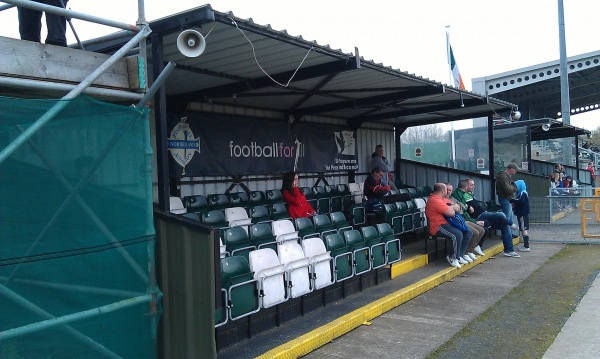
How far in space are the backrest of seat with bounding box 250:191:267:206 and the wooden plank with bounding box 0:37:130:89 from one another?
5238mm

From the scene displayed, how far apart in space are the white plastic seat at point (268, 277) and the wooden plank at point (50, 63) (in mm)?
2173

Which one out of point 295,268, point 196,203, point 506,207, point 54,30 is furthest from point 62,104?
point 506,207

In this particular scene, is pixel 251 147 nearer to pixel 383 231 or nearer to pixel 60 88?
pixel 383 231

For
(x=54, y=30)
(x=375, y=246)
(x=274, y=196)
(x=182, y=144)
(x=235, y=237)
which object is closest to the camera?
(x=54, y=30)

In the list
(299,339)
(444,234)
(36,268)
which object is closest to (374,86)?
(444,234)

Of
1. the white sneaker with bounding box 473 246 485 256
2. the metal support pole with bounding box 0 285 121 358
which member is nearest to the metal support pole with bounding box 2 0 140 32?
the metal support pole with bounding box 0 285 121 358

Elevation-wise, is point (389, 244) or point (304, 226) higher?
point (304, 226)

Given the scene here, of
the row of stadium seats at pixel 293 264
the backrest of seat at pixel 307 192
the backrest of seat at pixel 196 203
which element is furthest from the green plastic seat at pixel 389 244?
the backrest of seat at pixel 307 192

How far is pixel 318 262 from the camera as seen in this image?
5.86m

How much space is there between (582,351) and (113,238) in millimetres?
4263

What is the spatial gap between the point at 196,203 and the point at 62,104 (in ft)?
16.0

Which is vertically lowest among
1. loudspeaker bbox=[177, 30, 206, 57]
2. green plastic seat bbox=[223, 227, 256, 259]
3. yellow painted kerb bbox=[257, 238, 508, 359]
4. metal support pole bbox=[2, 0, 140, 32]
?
yellow painted kerb bbox=[257, 238, 508, 359]

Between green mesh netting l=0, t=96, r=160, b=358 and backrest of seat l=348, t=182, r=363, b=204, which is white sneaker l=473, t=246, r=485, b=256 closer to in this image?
backrest of seat l=348, t=182, r=363, b=204

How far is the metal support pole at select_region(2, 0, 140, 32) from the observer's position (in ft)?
11.5
